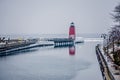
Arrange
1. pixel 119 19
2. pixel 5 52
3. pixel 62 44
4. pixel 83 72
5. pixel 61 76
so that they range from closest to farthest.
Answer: pixel 61 76, pixel 83 72, pixel 119 19, pixel 5 52, pixel 62 44

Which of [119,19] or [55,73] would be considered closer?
[55,73]

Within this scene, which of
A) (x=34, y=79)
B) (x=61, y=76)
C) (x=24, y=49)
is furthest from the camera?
(x=24, y=49)

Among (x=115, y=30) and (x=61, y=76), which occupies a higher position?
(x=115, y=30)

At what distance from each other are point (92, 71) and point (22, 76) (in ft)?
24.8

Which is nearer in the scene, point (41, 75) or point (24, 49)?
point (41, 75)

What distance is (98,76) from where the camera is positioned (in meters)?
27.2

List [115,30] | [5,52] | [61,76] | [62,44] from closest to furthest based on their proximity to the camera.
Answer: [61,76] → [115,30] → [5,52] → [62,44]

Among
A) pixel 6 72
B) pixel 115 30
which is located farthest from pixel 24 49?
pixel 6 72

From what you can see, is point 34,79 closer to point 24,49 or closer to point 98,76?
point 98,76

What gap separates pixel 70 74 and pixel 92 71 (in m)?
2.82

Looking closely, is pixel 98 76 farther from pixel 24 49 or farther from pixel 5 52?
pixel 24 49

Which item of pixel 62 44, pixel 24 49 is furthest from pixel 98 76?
pixel 62 44

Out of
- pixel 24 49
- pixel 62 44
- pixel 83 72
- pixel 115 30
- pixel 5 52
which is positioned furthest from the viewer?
pixel 62 44

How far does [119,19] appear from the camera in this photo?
38.0 m
